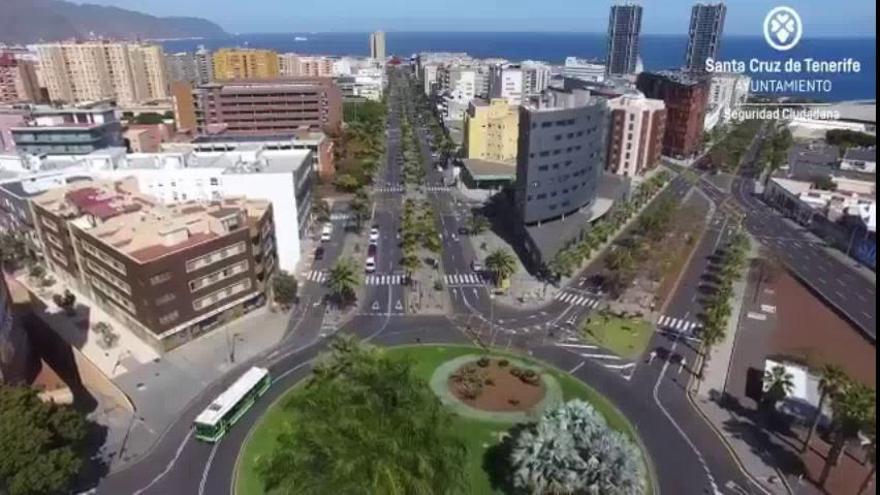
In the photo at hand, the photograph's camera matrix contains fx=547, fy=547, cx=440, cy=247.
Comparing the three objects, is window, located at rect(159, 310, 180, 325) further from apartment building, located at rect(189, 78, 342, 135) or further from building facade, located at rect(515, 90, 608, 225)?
apartment building, located at rect(189, 78, 342, 135)

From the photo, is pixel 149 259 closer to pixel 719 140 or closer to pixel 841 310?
pixel 841 310

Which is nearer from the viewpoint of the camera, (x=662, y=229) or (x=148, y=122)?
(x=662, y=229)

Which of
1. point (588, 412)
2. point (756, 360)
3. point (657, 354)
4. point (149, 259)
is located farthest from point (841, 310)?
point (149, 259)

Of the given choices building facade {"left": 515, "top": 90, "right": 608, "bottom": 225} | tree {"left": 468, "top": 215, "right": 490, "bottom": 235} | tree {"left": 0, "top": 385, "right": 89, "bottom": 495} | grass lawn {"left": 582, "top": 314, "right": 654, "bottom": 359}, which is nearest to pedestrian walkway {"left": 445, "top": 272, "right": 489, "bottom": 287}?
building facade {"left": 515, "top": 90, "right": 608, "bottom": 225}

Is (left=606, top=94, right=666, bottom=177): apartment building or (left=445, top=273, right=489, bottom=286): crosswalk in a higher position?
(left=606, top=94, right=666, bottom=177): apartment building

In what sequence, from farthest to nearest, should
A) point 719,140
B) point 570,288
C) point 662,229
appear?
1. point 719,140
2. point 662,229
3. point 570,288

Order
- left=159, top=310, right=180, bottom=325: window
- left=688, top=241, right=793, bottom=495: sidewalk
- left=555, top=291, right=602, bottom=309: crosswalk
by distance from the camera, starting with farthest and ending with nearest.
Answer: left=555, top=291, right=602, bottom=309: crosswalk < left=159, top=310, right=180, bottom=325: window < left=688, top=241, right=793, bottom=495: sidewalk

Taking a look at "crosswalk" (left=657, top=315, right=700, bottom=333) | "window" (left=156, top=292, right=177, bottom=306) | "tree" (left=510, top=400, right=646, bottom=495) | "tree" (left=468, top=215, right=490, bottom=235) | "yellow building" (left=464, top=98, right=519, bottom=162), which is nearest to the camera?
"tree" (left=510, top=400, right=646, bottom=495)
